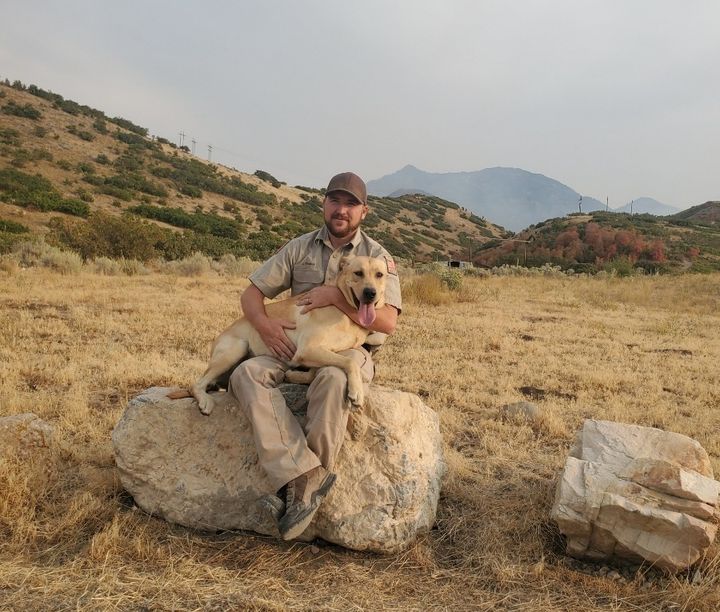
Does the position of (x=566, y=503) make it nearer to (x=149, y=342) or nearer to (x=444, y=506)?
(x=444, y=506)

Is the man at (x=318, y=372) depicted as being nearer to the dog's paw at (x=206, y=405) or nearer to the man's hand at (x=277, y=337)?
the man's hand at (x=277, y=337)

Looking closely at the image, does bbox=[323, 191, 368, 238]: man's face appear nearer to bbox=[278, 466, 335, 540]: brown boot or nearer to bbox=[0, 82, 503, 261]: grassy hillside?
bbox=[278, 466, 335, 540]: brown boot

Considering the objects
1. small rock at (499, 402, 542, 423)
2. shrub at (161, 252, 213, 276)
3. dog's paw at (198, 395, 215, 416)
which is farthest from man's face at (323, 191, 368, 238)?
shrub at (161, 252, 213, 276)

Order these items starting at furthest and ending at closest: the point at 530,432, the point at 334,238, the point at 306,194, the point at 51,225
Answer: the point at 306,194
the point at 51,225
the point at 530,432
the point at 334,238

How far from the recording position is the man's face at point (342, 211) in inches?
153

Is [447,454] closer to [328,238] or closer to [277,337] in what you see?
[277,337]

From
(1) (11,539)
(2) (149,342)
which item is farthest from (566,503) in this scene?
(2) (149,342)

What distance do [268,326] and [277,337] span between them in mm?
114

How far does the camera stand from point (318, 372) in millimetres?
3268

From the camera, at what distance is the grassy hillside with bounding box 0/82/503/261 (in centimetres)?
1909

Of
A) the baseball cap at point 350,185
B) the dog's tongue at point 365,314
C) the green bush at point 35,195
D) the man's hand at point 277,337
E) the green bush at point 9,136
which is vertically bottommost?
the man's hand at point 277,337

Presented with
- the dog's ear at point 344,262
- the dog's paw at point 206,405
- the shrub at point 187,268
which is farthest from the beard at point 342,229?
the shrub at point 187,268

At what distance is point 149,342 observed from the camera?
25.2ft

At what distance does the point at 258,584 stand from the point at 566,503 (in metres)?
1.84
